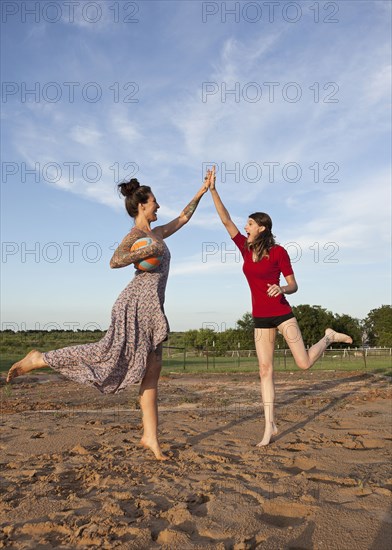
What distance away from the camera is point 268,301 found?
4.98 metres

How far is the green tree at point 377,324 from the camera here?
264ft

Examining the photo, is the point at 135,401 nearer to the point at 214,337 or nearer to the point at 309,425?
the point at 309,425

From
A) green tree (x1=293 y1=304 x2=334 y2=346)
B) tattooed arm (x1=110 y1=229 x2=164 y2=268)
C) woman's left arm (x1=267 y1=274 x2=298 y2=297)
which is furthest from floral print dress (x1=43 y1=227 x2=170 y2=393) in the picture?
green tree (x1=293 y1=304 x2=334 y2=346)

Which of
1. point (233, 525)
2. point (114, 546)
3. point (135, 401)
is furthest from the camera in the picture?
point (135, 401)

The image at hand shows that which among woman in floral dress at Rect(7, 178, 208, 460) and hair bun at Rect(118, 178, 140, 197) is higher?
hair bun at Rect(118, 178, 140, 197)

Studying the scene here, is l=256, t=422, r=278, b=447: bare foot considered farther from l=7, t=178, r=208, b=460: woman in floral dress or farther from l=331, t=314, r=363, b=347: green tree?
l=331, t=314, r=363, b=347: green tree

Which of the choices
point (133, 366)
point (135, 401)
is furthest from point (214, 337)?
point (133, 366)

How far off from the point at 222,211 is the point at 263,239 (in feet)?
1.90

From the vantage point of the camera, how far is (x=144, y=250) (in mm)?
4262

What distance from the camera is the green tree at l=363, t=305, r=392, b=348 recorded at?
80.4 metres

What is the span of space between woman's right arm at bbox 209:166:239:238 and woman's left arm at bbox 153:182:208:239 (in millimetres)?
83

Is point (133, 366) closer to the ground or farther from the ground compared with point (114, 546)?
farther from the ground

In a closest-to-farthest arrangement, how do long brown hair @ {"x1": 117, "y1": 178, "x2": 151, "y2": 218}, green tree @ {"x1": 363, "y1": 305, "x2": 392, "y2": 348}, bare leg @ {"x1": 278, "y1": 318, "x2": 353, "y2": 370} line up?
long brown hair @ {"x1": 117, "y1": 178, "x2": 151, "y2": 218}, bare leg @ {"x1": 278, "y1": 318, "x2": 353, "y2": 370}, green tree @ {"x1": 363, "y1": 305, "x2": 392, "y2": 348}

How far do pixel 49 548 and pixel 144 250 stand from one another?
2.39 metres
